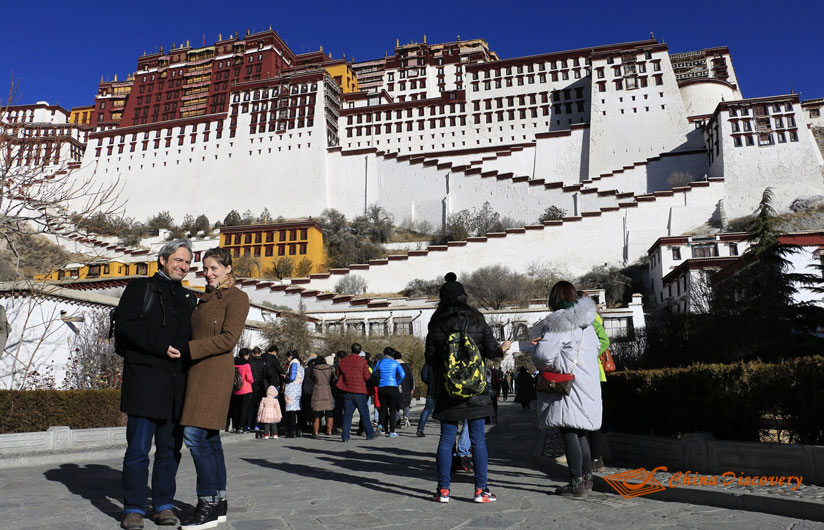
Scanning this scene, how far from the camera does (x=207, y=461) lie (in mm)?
3887

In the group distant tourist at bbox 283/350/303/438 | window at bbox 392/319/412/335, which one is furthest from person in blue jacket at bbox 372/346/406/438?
window at bbox 392/319/412/335

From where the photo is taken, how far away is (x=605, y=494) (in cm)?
487

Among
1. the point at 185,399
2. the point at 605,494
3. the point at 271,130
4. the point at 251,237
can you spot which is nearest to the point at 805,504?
the point at 605,494

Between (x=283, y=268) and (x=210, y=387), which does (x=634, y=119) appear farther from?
(x=210, y=387)

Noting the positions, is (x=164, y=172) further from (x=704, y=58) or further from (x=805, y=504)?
(x=805, y=504)

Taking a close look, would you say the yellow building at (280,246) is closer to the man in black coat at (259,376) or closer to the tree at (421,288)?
the tree at (421,288)

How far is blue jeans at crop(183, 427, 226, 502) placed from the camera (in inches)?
151

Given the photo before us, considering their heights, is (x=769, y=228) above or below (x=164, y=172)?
below

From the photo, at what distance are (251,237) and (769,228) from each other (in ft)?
131

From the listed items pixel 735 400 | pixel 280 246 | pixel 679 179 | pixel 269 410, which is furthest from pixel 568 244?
pixel 735 400

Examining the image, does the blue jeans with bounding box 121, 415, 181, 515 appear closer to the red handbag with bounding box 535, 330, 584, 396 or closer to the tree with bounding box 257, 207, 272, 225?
the red handbag with bounding box 535, 330, 584, 396

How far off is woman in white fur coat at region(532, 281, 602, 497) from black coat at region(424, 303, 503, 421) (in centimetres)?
42

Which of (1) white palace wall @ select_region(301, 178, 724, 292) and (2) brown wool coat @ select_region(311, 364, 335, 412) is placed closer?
(2) brown wool coat @ select_region(311, 364, 335, 412)

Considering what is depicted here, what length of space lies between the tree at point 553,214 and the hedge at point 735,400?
43.3 metres
